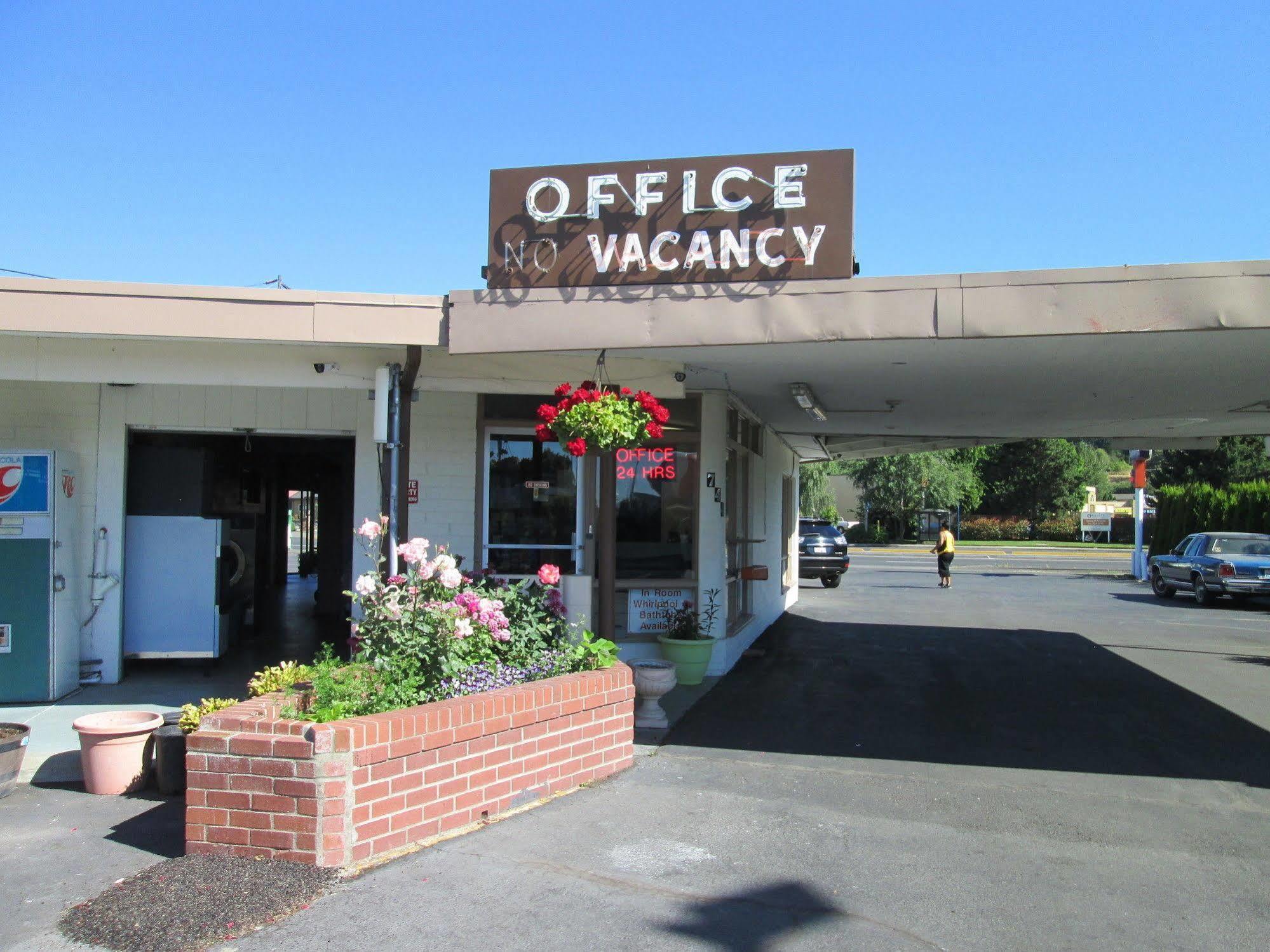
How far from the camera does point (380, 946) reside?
3.90 m

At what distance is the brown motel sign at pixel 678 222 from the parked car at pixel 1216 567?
56.0ft

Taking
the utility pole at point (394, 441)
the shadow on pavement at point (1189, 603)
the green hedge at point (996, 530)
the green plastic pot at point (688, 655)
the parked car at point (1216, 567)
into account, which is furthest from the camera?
the green hedge at point (996, 530)

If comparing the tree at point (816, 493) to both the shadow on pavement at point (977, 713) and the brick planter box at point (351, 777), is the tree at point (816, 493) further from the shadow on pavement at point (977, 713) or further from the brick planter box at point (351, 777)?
the brick planter box at point (351, 777)

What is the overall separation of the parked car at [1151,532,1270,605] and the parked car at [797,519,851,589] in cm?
706

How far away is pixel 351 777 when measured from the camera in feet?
15.3

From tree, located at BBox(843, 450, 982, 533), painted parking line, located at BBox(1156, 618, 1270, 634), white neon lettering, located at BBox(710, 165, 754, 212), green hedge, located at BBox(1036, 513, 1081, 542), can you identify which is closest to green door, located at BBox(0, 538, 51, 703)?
white neon lettering, located at BBox(710, 165, 754, 212)

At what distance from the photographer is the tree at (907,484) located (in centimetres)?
4884

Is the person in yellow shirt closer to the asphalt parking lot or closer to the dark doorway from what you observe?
the asphalt parking lot

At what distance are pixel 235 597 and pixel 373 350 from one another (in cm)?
428

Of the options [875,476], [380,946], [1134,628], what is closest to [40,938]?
[380,946]

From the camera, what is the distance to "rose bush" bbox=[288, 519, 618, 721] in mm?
5324

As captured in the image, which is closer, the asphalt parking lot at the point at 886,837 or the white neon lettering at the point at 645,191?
the asphalt parking lot at the point at 886,837

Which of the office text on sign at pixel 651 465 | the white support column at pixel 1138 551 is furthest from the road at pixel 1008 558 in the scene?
the office text on sign at pixel 651 465

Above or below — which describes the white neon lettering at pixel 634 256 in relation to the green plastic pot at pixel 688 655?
above
